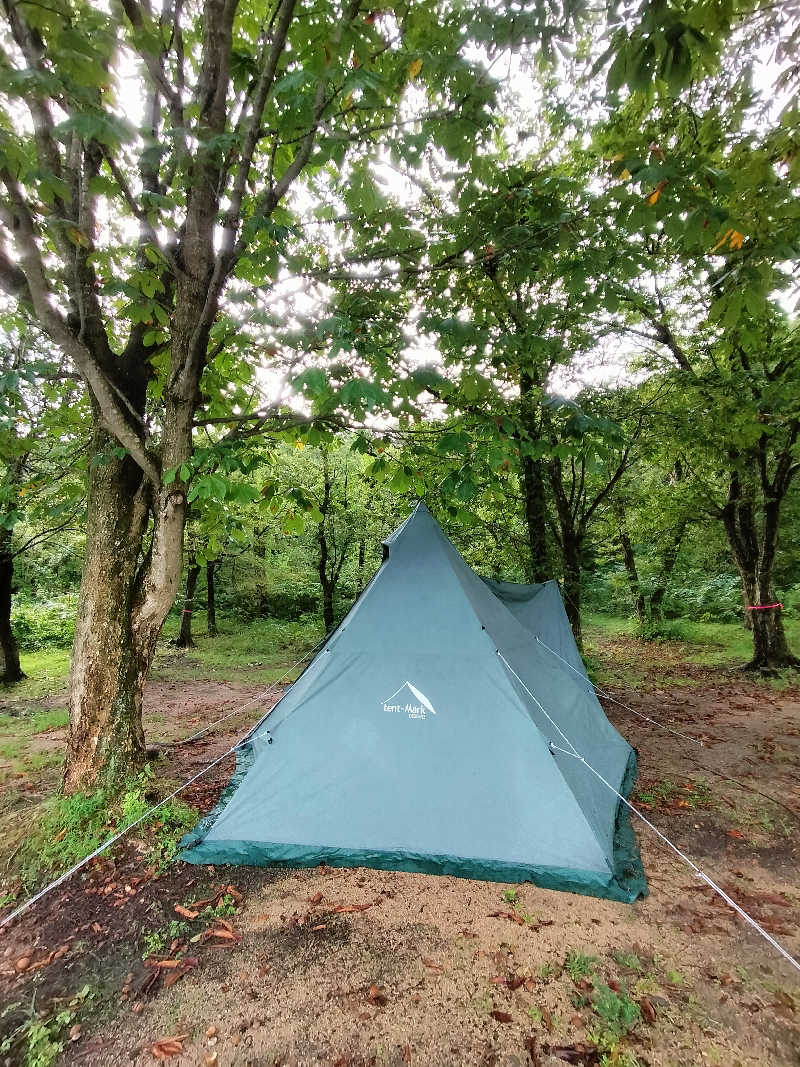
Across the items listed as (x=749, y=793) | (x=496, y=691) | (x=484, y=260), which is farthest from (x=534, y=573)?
(x=484, y=260)

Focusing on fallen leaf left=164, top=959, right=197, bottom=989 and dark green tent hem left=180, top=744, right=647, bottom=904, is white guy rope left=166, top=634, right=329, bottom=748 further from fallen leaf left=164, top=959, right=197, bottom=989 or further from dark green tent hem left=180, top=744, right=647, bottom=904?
fallen leaf left=164, top=959, right=197, bottom=989

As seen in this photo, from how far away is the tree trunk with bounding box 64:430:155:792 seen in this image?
3.75 m

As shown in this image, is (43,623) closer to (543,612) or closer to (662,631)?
(543,612)

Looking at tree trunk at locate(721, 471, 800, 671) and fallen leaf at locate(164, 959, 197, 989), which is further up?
tree trunk at locate(721, 471, 800, 671)

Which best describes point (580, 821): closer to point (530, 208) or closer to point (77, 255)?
point (530, 208)

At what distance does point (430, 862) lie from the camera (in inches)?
126

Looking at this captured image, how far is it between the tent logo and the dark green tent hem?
85 cm

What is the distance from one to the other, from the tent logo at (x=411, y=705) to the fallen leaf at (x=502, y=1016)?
1.62m

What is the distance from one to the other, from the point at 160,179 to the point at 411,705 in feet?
15.1

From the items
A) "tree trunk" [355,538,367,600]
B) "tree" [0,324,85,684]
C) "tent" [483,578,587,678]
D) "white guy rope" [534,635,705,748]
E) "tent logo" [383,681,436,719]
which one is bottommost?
"white guy rope" [534,635,705,748]

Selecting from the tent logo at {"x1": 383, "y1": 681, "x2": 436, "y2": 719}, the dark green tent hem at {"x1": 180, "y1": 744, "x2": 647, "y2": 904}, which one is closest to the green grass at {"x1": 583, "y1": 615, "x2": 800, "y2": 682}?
the dark green tent hem at {"x1": 180, "y1": 744, "x2": 647, "y2": 904}

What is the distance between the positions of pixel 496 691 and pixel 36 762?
4.70m

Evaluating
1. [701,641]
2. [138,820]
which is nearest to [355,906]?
[138,820]

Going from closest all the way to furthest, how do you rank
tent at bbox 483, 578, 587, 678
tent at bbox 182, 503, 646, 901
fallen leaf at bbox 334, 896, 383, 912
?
fallen leaf at bbox 334, 896, 383, 912
tent at bbox 182, 503, 646, 901
tent at bbox 483, 578, 587, 678
